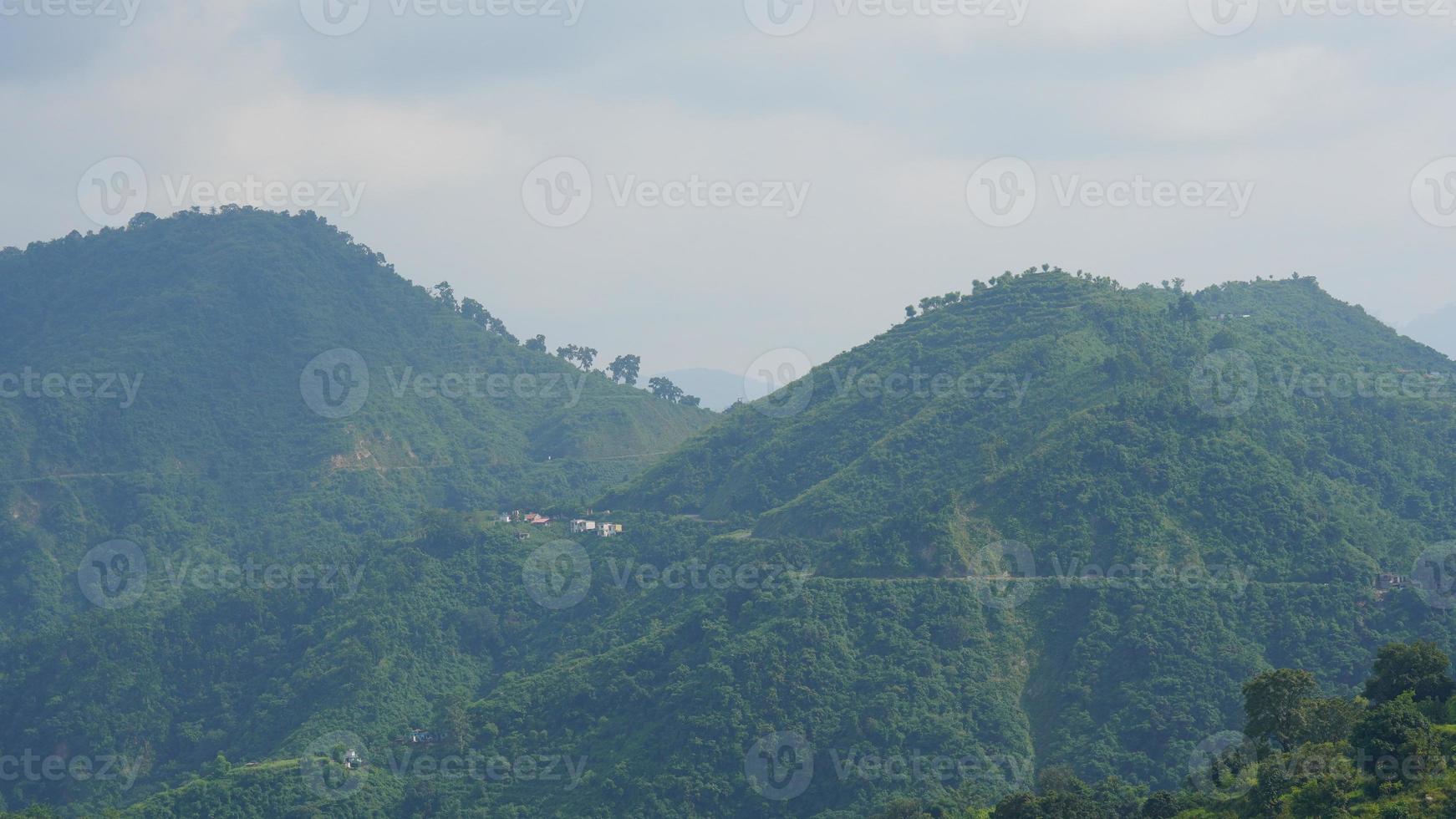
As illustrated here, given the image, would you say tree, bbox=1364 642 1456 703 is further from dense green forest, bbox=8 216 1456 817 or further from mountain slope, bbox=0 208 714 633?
mountain slope, bbox=0 208 714 633

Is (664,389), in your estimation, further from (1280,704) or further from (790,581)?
(1280,704)

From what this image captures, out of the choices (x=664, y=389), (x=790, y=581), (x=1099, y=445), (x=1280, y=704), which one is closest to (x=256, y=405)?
(x=664, y=389)

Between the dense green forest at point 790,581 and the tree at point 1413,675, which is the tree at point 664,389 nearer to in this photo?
the dense green forest at point 790,581

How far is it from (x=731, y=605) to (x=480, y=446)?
170ft

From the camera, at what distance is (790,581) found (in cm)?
6488

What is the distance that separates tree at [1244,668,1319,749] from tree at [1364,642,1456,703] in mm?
2001

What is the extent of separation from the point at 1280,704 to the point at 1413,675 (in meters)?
3.74

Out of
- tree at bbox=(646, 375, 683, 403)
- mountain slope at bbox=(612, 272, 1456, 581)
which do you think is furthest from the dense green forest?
tree at bbox=(646, 375, 683, 403)

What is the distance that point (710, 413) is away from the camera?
13000cm

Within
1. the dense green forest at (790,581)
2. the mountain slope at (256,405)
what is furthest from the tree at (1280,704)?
the mountain slope at (256,405)

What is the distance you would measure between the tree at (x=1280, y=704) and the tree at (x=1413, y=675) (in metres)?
2.00

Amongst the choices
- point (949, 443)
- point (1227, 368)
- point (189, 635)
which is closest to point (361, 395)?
point (189, 635)

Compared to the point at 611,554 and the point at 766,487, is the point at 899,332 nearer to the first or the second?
the point at 766,487

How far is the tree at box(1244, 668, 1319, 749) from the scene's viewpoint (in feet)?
132
